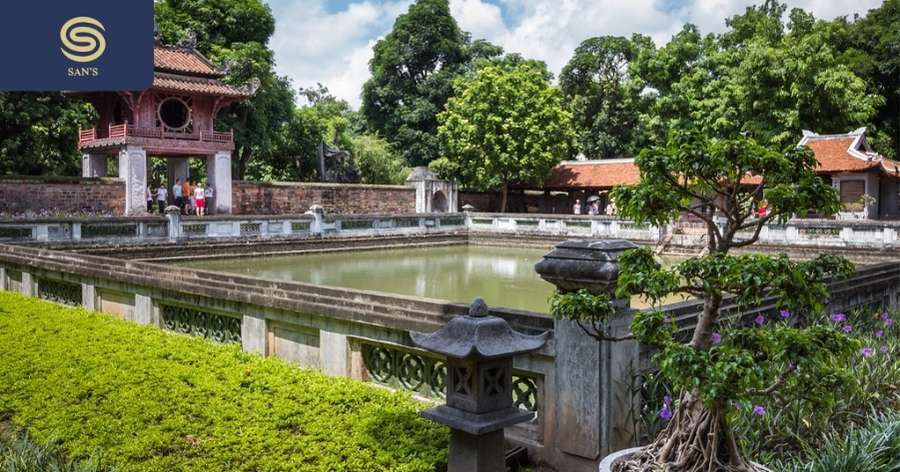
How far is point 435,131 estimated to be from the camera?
39.2 meters

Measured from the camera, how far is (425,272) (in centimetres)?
1803

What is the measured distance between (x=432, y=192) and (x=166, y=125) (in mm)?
11330

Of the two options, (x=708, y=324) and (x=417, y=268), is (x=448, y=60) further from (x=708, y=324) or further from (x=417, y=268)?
(x=708, y=324)

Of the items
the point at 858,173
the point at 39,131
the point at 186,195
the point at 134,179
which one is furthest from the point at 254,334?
the point at 858,173

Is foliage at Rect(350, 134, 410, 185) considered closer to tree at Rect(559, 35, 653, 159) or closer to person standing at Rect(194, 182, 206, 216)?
tree at Rect(559, 35, 653, 159)

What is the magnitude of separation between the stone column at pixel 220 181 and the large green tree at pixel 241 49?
11.6ft

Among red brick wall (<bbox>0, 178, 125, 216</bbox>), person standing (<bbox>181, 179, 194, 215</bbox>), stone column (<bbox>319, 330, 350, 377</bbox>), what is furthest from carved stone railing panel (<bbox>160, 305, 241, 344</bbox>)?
person standing (<bbox>181, 179, 194, 215</bbox>)

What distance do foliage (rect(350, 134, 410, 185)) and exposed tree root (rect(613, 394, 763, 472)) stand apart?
109ft

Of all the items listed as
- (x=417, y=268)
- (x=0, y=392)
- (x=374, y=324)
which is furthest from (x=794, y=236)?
(x=0, y=392)

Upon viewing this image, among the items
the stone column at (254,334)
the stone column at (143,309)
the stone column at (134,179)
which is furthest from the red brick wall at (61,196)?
the stone column at (254,334)

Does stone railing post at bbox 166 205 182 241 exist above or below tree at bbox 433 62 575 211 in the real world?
below

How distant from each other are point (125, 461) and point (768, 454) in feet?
11.3

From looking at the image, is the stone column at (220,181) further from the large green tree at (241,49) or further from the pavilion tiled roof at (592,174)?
the pavilion tiled roof at (592,174)

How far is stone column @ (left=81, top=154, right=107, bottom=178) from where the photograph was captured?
25906mm
